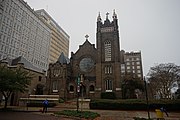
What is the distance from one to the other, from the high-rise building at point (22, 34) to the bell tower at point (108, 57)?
1368 inches

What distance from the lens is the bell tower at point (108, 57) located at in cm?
4138

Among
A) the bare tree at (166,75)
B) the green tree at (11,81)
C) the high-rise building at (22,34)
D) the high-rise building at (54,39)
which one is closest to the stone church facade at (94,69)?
the bare tree at (166,75)

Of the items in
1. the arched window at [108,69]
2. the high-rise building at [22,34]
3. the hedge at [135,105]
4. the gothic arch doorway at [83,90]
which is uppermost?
the high-rise building at [22,34]

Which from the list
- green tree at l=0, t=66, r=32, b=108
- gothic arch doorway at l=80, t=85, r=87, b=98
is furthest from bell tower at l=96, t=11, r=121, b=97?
green tree at l=0, t=66, r=32, b=108

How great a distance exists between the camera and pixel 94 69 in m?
46.0

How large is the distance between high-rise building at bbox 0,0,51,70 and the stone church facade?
85.9 feet

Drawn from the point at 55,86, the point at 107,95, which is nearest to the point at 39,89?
the point at 55,86

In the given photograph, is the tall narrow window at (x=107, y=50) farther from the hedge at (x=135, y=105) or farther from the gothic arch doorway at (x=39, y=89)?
the gothic arch doorway at (x=39, y=89)

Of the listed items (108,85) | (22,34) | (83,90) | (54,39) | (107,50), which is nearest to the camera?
(108,85)

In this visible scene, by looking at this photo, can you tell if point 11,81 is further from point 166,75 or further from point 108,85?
point 166,75

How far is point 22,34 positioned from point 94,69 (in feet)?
130

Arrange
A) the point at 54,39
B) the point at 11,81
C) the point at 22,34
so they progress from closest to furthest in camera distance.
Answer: the point at 11,81 < the point at 22,34 < the point at 54,39

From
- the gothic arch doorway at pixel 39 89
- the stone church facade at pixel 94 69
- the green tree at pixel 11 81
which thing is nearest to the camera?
the green tree at pixel 11 81

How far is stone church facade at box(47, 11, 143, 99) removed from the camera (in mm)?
41312
